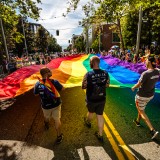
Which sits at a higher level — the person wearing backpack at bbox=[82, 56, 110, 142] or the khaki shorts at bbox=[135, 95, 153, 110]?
the person wearing backpack at bbox=[82, 56, 110, 142]

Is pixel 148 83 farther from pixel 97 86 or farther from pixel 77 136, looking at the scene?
pixel 77 136

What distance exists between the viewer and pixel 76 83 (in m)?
6.94

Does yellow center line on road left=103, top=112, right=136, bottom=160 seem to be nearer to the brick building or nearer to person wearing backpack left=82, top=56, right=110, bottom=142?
person wearing backpack left=82, top=56, right=110, bottom=142

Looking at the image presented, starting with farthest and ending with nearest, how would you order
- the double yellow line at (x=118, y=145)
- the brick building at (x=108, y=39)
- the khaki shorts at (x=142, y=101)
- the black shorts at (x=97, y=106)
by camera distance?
the brick building at (x=108, y=39)
the khaki shorts at (x=142, y=101)
the black shorts at (x=97, y=106)
the double yellow line at (x=118, y=145)

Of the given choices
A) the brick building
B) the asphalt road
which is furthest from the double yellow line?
the brick building

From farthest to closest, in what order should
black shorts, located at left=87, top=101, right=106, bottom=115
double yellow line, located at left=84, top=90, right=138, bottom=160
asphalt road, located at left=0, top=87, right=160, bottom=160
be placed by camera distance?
black shorts, located at left=87, top=101, right=106, bottom=115 → asphalt road, located at left=0, top=87, right=160, bottom=160 → double yellow line, located at left=84, top=90, right=138, bottom=160

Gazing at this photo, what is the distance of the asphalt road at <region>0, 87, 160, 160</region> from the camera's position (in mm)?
3971

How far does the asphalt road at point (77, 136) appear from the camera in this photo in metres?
3.97

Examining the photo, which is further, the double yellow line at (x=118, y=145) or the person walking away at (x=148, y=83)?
the person walking away at (x=148, y=83)

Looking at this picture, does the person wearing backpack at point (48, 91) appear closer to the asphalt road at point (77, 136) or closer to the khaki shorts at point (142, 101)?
the asphalt road at point (77, 136)

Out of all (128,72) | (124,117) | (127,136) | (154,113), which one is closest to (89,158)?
(127,136)

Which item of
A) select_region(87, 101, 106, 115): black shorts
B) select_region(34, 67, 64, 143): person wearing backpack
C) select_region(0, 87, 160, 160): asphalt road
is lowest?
select_region(0, 87, 160, 160): asphalt road

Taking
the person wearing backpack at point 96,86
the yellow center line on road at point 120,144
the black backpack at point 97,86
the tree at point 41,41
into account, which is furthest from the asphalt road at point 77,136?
the tree at point 41,41

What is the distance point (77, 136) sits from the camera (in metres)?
4.72
